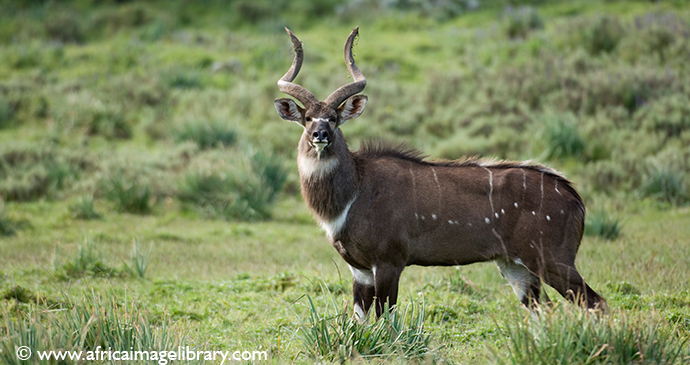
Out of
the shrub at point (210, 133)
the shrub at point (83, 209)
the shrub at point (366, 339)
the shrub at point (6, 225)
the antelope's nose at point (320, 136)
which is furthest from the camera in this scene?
the shrub at point (210, 133)

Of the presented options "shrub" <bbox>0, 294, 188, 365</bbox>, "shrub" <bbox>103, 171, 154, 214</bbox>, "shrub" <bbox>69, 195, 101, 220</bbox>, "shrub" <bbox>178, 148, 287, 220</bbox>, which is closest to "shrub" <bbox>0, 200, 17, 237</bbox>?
"shrub" <bbox>69, 195, 101, 220</bbox>

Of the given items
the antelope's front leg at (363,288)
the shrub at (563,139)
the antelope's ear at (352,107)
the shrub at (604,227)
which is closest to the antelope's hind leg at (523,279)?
the antelope's front leg at (363,288)

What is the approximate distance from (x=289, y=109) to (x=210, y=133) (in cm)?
1055

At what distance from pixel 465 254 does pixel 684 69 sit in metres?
14.5

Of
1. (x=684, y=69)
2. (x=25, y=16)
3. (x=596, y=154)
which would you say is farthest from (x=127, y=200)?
(x=25, y=16)

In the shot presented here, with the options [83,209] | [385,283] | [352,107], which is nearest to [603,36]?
[83,209]

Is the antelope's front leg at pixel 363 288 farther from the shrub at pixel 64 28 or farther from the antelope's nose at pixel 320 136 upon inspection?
the shrub at pixel 64 28

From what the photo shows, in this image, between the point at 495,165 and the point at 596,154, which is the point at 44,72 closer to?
the point at 596,154

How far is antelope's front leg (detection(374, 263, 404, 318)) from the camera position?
624cm

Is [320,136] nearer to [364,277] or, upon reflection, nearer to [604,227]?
[364,277]

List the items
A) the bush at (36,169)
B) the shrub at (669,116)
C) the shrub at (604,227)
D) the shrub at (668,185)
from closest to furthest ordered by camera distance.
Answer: the shrub at (604,227), the shrub at (668,185), the bush at (36,169), the shrub at (669,116)

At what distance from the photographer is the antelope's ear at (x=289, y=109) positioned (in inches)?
262

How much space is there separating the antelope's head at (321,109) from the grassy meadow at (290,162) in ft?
3.28

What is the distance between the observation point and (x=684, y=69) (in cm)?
1814
